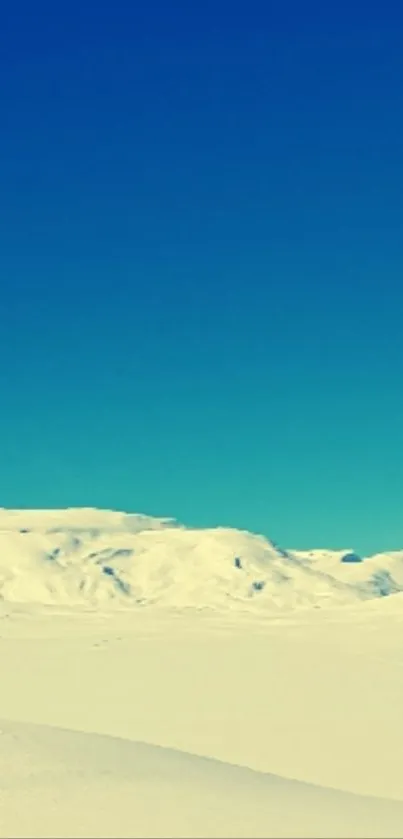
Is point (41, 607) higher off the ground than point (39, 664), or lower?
higher

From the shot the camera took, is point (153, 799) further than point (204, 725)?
No

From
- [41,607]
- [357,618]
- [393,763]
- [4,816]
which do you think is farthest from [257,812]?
[41,607]

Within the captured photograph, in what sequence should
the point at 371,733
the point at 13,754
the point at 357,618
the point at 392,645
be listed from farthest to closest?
the point at 357,618, the point at 392,645, the point at 371,733, the point at 13,754

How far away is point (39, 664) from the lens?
42.0 m

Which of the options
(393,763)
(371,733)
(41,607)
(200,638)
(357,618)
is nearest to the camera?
(393,763)

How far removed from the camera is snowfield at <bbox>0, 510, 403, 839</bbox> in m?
15.0

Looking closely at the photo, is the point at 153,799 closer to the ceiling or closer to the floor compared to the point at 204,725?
closer to the floor

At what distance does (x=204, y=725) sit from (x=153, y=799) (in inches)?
542

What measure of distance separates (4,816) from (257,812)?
3.70 m

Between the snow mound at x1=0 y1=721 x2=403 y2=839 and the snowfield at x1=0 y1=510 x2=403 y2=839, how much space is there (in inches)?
1.5

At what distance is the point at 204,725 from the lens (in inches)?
1148

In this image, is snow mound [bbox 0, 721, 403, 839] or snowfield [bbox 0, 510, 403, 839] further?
snowfield [bbox 0, 510, 403, 839]

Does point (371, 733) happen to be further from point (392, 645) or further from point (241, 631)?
point (241, 631)

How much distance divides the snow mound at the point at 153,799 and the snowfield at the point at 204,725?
38mm
